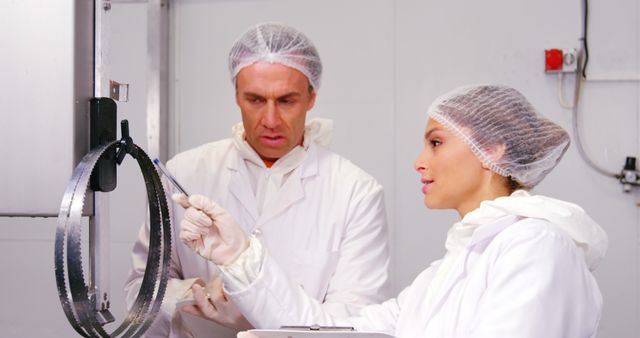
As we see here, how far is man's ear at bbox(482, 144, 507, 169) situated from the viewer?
4.05 feet

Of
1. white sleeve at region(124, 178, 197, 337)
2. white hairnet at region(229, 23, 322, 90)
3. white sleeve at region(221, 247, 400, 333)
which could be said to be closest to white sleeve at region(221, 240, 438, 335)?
white sleeve at region(221, 247, 400, 333)

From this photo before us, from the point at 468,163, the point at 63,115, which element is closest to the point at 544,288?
the point at 468,163

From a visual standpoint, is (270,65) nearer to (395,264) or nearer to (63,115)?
(63,115)

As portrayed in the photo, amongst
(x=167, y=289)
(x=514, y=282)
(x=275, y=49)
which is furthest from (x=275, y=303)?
(x=275, y=49)

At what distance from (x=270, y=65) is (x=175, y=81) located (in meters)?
1.03

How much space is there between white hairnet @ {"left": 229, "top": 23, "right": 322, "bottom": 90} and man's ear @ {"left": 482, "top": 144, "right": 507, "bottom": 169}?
0.57 m

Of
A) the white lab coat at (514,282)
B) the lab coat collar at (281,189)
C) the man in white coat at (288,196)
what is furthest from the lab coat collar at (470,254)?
the lab coat collar at (281,189)

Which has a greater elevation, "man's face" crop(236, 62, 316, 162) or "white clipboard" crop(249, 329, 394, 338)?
"man's face" crop(236, 62, 316, 162)

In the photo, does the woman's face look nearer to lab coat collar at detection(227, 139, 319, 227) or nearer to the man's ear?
the man's ear

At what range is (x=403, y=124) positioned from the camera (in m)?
2.43

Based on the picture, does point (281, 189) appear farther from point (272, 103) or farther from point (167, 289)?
point (167, 289)

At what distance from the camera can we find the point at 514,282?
998 millimetres

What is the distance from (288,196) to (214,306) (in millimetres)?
374

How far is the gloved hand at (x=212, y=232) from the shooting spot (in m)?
1.22
